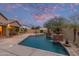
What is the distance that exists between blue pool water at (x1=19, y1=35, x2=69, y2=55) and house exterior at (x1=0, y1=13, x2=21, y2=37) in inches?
6.8

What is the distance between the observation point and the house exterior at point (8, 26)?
2.39 meters

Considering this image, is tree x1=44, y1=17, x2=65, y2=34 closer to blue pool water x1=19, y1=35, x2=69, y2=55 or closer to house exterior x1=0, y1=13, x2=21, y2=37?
blue pool water x1=19, y1=35, x2=69, y2=55

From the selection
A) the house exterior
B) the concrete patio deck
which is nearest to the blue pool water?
the concrete patio deck

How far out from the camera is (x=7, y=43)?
2426 mm

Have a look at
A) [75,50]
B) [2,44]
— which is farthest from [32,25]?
[75,50]

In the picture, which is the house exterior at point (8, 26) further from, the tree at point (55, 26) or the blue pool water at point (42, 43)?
the tree at point (55, 26)

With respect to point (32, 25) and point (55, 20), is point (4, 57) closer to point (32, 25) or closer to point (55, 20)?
point (32, 25)

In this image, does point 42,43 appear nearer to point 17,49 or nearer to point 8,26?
point 17,49

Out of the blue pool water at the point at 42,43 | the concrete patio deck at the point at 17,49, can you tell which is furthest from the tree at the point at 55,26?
the concrete patio deck at the point at 17,49

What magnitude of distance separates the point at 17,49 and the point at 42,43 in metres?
0.30

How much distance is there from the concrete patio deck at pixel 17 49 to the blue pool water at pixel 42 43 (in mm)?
42

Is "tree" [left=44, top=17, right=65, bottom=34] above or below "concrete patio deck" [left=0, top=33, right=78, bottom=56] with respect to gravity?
above

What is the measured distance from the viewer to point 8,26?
2410 mm

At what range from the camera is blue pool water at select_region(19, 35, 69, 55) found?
2383 millimetres
